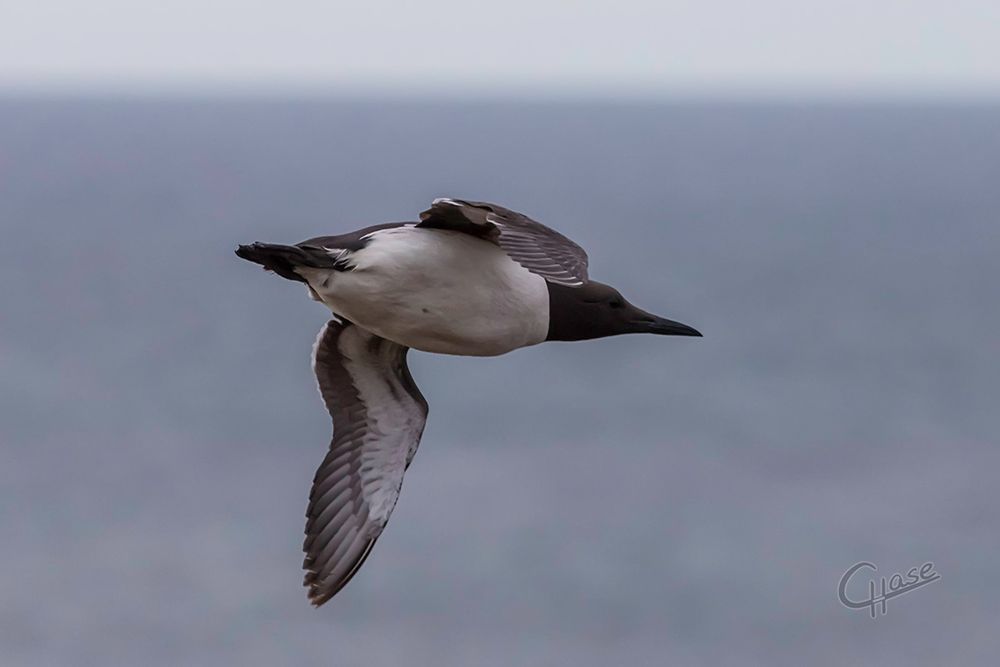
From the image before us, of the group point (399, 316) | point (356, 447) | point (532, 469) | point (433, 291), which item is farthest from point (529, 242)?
point (532, 469)

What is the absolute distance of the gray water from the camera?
43375mm

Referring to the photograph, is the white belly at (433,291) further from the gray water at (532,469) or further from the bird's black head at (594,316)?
the gray water at (532,469)

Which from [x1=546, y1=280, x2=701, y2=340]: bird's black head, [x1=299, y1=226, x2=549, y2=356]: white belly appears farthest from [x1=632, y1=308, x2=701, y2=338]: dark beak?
[x1=299, y1=226, x2=549, y2=356]: white belly

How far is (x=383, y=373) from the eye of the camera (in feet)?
38.1

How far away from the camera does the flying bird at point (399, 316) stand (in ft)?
32.6

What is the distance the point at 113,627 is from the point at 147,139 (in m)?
141

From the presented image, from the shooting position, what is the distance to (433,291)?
10164 mm

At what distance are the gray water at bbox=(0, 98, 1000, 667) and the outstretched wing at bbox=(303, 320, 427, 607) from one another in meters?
29.4

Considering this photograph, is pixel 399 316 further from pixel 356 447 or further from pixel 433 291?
pixel 356 447

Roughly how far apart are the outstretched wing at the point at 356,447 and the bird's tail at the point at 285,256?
1.49m

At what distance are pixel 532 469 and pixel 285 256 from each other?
1629 inches

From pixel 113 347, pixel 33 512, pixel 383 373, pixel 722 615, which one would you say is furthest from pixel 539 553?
pixel 383 373

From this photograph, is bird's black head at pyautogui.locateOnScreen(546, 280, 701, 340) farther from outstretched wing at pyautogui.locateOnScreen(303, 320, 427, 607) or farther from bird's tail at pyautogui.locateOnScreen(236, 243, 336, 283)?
bird's tail at pyautogui.locateOnScreen(236, 243, 336, 283)

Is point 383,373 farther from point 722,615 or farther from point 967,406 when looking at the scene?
point 967,406
